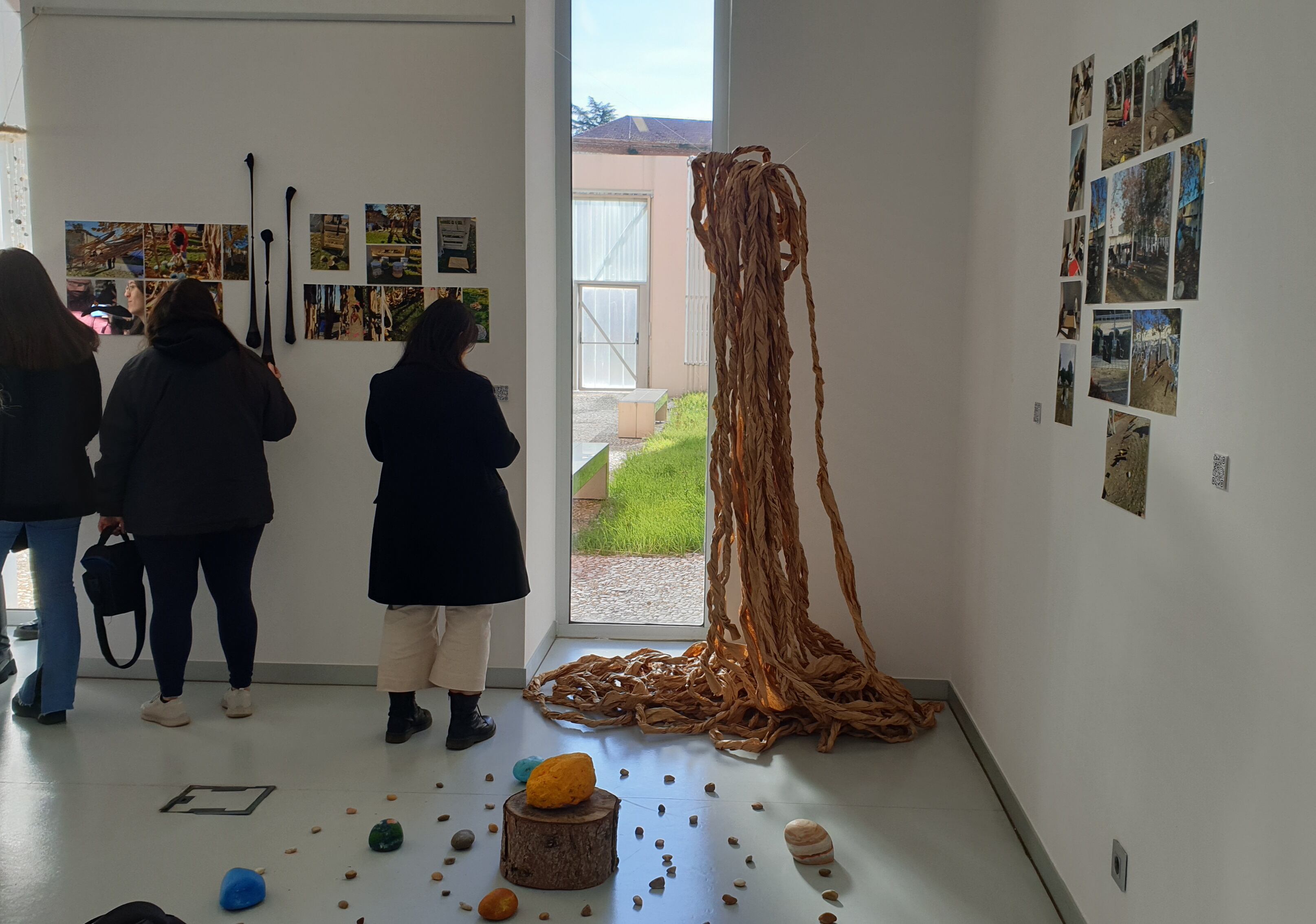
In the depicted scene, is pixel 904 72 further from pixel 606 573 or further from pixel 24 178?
pixel 24 178

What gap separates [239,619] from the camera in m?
3.79

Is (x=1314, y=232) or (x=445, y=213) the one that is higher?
(x=445, y=213)

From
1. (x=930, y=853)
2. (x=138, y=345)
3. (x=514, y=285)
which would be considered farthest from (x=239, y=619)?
(x=930, y=853)

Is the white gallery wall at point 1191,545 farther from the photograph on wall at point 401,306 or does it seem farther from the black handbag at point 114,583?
the black handbag at point 114,583

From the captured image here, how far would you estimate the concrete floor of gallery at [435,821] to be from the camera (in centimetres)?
259

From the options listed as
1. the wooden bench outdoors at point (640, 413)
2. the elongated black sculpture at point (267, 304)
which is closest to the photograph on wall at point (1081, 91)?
the wooden bench outdoors at point (640, 413)

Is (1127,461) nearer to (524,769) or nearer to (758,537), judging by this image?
(758,537)

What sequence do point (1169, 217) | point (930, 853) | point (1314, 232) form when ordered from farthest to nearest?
point (930, 853)
point (1169, 217)
point (1314, 232)

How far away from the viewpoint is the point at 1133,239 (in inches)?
87.6

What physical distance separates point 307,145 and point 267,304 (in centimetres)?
63

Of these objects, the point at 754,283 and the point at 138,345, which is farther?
the point at 138,345

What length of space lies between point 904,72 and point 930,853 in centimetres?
285

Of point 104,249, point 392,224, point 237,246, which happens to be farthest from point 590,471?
point 104,249

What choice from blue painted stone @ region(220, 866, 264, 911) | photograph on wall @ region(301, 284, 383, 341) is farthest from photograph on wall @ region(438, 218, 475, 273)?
blue painted stone @ region(220, 866, 264, 911)
